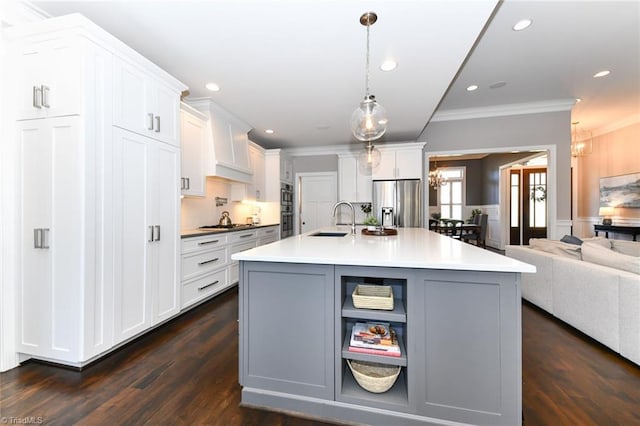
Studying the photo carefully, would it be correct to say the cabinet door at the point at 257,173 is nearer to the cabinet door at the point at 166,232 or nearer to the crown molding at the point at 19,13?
the cabinet door at the point at 166,232

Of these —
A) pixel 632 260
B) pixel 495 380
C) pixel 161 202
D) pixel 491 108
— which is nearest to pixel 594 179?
pixel 491 108

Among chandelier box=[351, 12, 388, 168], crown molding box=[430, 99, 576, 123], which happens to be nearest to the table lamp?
crown molding box=[430, 99, 576, 123]

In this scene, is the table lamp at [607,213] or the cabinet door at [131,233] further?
the table lamp at [607,213]

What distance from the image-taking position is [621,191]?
5242mm

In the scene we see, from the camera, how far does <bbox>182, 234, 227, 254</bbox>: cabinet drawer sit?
2775 millimetres

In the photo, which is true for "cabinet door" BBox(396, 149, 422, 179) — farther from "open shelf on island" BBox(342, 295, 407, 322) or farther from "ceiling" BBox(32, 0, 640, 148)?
"open shelf on island" BBox(342, 295, 407, 322)

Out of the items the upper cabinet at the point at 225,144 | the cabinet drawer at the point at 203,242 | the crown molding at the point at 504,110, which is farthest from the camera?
the crown molding at the point at 504,110

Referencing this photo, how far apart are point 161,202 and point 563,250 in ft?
13.3

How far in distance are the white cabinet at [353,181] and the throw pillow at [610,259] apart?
341 cm

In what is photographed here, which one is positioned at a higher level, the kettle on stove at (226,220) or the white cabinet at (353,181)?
the white cabinet at (353,181)

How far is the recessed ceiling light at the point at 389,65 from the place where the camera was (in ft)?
8.40

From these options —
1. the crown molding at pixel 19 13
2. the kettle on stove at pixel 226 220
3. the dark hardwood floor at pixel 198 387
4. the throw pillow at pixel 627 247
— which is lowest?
the dark hardwood floor at pixel 198 387

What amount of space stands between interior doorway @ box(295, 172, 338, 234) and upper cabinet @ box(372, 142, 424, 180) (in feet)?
4.20

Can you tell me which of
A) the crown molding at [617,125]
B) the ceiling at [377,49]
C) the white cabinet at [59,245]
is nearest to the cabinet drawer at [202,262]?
the white cabinet at [59,245]
